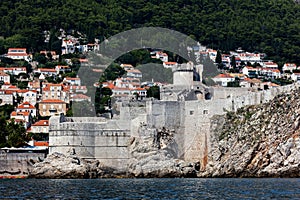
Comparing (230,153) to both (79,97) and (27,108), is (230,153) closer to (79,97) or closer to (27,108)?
(79,97)

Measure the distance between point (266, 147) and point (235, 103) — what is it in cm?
530

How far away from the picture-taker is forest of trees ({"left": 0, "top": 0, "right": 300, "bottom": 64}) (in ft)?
388

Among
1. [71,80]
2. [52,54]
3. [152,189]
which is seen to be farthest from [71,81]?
[152,189]

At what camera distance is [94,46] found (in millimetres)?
111938

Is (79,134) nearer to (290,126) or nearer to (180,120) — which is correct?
(180,120)

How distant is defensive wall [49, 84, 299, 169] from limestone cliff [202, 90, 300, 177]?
69 centimetres

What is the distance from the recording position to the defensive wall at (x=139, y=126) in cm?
6228

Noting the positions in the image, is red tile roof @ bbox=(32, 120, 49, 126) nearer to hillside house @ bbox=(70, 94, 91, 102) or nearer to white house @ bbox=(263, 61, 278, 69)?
hillside house @ bbox=(70, 94, 91, 102)

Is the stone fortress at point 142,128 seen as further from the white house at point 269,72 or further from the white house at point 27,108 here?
the white house at point 269,72

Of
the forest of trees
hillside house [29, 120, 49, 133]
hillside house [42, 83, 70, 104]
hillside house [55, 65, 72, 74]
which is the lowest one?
hillside house [29, 120, 49, 133]

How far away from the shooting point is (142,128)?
204 feet

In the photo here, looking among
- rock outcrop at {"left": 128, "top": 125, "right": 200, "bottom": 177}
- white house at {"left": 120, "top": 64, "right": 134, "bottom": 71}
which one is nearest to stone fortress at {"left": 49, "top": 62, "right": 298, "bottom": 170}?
rock outcrop at {"left": 128, "top": 125, "right": 200, "bottom": 177}

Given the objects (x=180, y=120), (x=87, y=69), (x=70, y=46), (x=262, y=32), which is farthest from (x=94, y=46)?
(x=180, y=120)

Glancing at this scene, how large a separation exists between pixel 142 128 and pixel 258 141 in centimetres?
755
